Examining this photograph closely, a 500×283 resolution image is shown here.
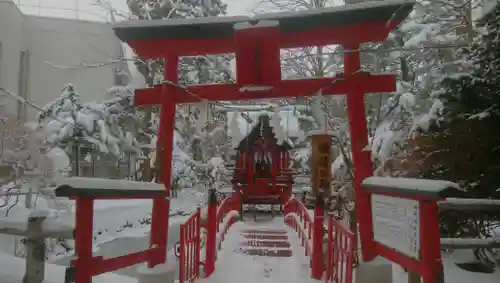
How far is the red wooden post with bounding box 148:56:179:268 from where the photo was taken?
5.07 m

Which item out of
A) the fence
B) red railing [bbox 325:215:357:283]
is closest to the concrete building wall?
the fence

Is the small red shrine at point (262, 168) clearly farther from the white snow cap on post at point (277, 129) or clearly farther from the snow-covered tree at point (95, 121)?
the snow-covered tree at point (95, 121)

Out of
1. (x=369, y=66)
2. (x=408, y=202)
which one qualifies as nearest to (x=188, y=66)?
(x=369, y=66)

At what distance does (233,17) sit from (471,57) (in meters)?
4.19

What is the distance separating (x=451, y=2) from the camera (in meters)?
9.87

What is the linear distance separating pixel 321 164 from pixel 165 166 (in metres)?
2.55

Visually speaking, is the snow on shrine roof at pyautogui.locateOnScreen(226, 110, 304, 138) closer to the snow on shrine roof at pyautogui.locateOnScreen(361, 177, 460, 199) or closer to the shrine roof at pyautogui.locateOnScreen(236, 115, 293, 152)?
the shrine roof at pyautogui.locateOnScreen(236, 115, 293, 152)

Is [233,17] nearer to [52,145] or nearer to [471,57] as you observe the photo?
[471,57]

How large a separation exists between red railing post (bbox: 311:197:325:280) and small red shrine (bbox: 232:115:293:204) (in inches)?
280

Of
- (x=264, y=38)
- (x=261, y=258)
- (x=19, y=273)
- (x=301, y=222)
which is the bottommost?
(x=261, y=258)

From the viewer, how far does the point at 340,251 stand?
458 cm

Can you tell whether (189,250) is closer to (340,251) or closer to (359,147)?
(340,251)

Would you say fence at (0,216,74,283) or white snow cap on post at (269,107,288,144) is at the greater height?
white snow cap on post at (269,107,288,144)

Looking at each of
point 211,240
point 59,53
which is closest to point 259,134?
point 211,240
